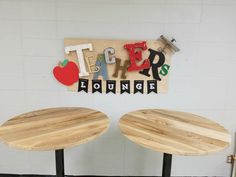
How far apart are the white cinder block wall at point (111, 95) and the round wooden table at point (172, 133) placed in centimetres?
40

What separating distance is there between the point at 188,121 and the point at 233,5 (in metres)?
0.95

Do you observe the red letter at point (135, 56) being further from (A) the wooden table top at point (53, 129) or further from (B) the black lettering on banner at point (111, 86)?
(A) the wooden table top at point (53, 129)

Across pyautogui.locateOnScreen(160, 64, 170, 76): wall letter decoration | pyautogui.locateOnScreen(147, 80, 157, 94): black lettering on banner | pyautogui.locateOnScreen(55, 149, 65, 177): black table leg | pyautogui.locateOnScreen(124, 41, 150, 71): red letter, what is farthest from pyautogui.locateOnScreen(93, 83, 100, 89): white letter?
pyautogui.locateOnScreen(55, 149, 65, 177): black table leg

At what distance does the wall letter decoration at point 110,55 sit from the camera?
1.86 metres

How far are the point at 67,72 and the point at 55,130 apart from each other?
2.15ft

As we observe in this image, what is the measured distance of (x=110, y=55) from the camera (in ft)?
6.12

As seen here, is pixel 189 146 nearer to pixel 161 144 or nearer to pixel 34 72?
pixel 161 144

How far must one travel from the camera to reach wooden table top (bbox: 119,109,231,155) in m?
1.22

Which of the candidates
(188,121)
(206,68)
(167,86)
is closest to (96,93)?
(167,86)

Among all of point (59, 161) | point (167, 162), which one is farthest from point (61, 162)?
point (167, 162)

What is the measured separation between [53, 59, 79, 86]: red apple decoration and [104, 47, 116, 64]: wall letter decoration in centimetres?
25

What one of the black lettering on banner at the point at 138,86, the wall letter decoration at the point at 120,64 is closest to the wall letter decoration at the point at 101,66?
the wall letter decoration at the point at 120,64

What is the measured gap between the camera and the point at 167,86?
1.94 m

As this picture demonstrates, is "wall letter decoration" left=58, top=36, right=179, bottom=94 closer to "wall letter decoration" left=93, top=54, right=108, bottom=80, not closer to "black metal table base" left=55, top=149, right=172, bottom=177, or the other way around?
"wall letter decoration" left=93, top=54, right=108, bottom=80
